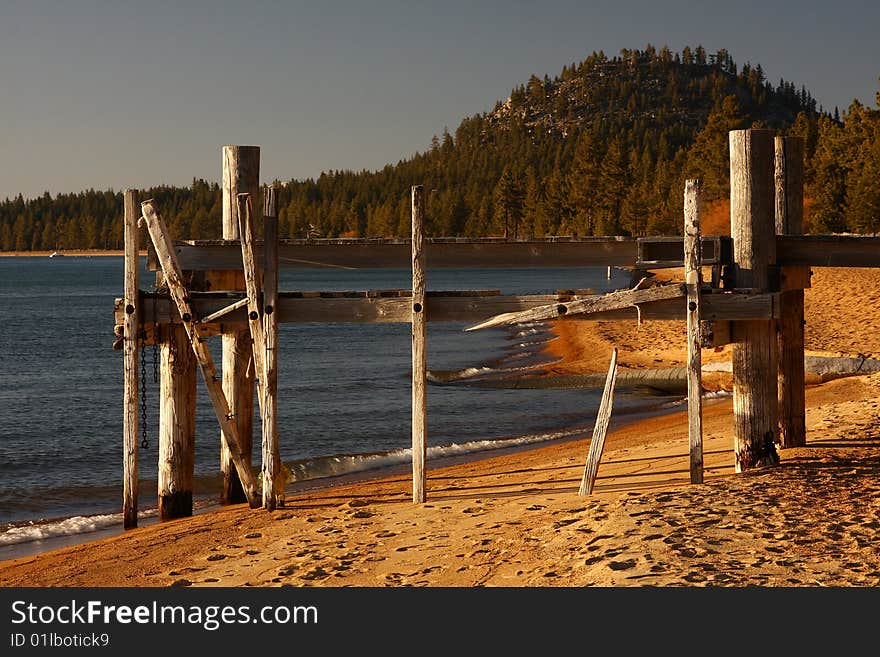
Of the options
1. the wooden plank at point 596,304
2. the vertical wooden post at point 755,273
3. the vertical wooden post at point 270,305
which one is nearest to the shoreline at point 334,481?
the vertical wooden post at point 270,305

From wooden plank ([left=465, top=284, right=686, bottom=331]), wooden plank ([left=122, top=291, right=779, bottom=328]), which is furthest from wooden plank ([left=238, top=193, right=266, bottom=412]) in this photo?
wooden plank ([left=465, top=284, right=686, bottom=331])

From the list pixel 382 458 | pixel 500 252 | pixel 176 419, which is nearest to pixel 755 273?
pixel 500 252

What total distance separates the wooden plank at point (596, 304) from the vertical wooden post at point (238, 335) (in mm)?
3341

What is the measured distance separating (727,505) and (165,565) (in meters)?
5.55

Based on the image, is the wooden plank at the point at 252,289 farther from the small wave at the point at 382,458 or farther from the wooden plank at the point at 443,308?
the small wave at the point at 382,458

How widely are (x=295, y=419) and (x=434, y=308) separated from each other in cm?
1322

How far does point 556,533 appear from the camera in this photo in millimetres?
10148

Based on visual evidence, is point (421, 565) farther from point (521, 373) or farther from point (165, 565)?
point (521, 373)

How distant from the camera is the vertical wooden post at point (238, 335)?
44.0 feet

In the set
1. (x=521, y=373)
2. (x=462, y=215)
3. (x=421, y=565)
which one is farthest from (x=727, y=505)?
(x=462, y=215)

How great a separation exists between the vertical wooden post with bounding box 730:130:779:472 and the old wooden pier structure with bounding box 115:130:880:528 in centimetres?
1

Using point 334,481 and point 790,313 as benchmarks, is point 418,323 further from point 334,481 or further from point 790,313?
point 334,481

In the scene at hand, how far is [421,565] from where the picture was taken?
966cm

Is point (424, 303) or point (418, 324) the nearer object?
point (418, 324)
